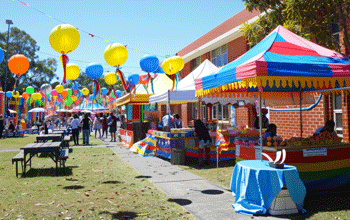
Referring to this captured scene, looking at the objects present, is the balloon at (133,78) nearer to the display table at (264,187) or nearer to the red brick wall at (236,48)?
the red brick wall at (236,48)

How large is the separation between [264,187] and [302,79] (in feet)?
8.04

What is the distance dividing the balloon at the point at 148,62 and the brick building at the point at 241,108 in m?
2.73

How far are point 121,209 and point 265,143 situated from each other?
144 inches

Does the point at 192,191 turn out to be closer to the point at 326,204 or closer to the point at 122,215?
the point at 122,215

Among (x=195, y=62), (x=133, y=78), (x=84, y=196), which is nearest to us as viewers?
(x=84, y=196)

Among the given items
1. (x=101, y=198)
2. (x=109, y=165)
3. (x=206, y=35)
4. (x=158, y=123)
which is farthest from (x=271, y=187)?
(x=206, y=35)

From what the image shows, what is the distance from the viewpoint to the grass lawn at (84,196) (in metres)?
5.31

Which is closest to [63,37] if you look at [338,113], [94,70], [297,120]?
[94,70]

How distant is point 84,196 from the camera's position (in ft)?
21.6

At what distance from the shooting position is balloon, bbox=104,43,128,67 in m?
9.30

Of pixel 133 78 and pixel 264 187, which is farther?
pixel 133 78

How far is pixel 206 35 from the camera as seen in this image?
2331 centimetres

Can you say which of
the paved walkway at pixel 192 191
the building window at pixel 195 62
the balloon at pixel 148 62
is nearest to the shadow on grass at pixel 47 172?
the paved walkway at pixel 192 191

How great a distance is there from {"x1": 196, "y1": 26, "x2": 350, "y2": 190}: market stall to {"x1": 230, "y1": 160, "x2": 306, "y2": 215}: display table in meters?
0.95
